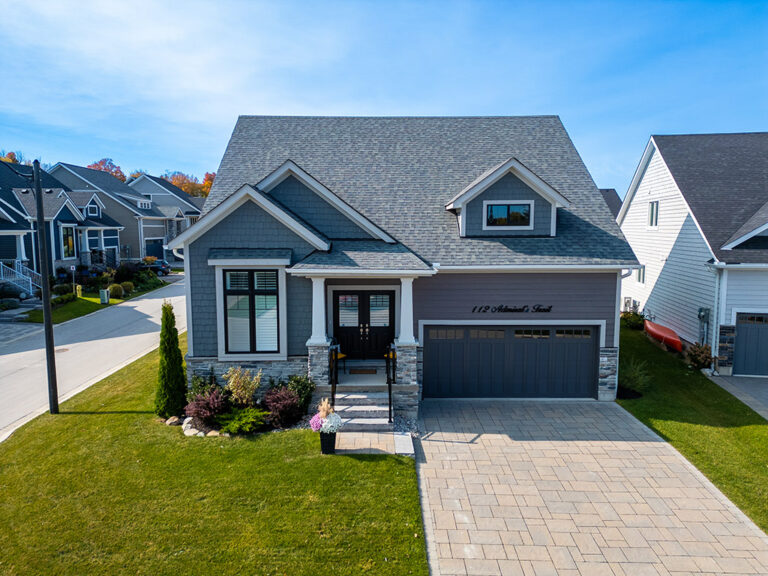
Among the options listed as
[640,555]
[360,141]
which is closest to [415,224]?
[360,141]

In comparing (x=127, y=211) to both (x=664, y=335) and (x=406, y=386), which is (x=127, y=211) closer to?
(x=406, y=386)

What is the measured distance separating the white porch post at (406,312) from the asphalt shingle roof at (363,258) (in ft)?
1.62

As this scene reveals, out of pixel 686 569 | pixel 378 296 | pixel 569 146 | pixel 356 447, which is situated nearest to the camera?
pixel 686 569

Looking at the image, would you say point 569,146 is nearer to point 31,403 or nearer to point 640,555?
point 640,555

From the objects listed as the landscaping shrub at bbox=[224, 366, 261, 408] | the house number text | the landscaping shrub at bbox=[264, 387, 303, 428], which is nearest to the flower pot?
the landscaping shrub at bbox=[264, 387, 303, 428]

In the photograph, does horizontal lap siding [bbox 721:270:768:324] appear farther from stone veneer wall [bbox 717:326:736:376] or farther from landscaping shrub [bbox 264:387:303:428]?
landscaping shrub [bbox 264:387:303:428]

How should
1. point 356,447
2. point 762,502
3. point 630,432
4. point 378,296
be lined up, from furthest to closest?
point 378,296, point 630,432, point 356,447, point 762,502

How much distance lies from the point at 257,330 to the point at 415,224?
5.25 metres

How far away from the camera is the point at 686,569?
6.94 metres

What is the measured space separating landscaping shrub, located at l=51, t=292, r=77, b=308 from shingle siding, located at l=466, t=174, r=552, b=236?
23.2 m

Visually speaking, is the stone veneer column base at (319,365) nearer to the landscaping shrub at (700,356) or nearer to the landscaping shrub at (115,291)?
the landscaping shrub at (700,356)

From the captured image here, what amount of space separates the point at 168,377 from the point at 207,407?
1426mm

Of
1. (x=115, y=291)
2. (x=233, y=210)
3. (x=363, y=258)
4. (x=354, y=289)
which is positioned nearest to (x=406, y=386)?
(x=354, y=289)

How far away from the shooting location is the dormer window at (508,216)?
1385 centimetres
